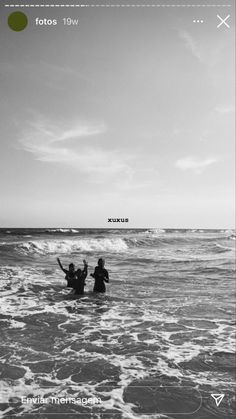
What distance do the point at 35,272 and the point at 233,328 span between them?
1174 centimetres

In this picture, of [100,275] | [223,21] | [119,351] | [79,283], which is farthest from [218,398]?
[79,283]

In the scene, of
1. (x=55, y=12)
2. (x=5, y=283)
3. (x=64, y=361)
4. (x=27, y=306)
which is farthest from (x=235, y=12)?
(x=5, y=283)

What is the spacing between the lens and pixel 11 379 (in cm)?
515

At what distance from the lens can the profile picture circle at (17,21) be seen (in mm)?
4508

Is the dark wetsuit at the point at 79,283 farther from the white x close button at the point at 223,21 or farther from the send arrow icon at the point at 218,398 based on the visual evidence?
the white x close button at the point at 223,21

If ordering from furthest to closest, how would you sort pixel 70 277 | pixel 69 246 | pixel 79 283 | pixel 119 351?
pixel 69 246, pixel 70 277, pixel 79 283, pixel 119 351

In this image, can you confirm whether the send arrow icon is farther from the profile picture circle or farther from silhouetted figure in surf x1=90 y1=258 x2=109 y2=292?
silhouetted figure in surf x1=90 y1=258 x2=109 y2=292

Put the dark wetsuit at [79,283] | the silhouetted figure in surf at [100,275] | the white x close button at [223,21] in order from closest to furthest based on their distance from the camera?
the white x close button at [223,21], the silhouetted figure in surf at [100,275], the dark wetsuit at [79,283]

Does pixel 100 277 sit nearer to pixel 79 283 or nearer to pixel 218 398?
pixel 79 283

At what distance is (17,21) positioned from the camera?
4523mm

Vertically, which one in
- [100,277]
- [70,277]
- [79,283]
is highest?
[100,277]

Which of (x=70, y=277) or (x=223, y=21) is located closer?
(x=223, y=21)

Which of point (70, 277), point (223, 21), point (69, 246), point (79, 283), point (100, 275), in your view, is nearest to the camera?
point (223, 21)

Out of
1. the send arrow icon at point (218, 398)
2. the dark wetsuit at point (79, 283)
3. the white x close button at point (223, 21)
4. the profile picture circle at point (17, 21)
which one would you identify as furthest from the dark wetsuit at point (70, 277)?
the white x close button at point (223, 21)
